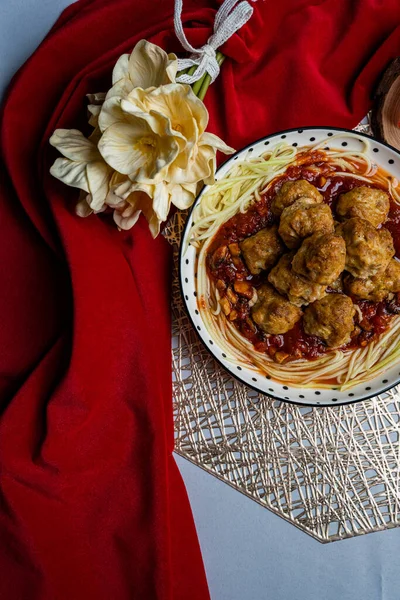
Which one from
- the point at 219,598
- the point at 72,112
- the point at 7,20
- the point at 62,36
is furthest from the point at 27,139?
the point at 219,598

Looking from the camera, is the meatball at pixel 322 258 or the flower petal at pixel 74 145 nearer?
the flower petal at pixel 74 145

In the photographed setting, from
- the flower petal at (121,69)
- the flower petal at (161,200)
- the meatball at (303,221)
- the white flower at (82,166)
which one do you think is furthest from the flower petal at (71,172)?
the meatball at (303,221)

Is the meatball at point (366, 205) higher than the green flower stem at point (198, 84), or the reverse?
the green flower stem at point (198, 84)

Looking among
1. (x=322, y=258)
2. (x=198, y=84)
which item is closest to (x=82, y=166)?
(x=198, y=84)

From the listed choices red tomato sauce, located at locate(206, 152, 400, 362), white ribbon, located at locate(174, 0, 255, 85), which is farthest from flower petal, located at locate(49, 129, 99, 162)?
red tomato sauce, located at locate(206, 152, 400, 362)

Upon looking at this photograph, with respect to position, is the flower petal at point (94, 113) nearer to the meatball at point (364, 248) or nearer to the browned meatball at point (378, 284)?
the meatball at point (364, 248)

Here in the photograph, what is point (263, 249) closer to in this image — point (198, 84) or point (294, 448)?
point (198, 84)

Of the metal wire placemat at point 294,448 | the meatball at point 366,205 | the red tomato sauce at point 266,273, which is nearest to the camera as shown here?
the meatball at point 366,205

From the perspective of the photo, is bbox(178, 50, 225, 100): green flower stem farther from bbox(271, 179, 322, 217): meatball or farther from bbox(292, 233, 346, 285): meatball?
bbox(292, 233, 346, 285): meatball

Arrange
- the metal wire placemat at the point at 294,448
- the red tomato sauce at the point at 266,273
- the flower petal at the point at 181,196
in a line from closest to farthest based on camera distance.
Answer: the flower petal at the point at 181,196 → the red tomato sauce at the point at 266,273 → the metal wire placemat at the point at 294,448
